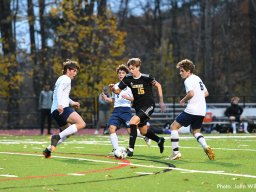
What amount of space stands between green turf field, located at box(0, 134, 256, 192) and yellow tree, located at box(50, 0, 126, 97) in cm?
2085

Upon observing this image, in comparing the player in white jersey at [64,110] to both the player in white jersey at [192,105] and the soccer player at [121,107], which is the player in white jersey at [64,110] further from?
the player in white jersey at [192,105]

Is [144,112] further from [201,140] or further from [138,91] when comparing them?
[201,140]

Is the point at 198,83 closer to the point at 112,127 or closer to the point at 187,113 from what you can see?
the point at 187,113

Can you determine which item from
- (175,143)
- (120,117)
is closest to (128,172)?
(175,143)

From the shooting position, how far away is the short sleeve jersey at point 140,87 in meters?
15.8

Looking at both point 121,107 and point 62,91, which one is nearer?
point 62,91

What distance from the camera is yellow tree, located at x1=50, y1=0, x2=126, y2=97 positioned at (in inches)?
1511

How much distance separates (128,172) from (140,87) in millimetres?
3660

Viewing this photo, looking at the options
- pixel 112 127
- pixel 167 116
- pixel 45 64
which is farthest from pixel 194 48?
pixel 112 127

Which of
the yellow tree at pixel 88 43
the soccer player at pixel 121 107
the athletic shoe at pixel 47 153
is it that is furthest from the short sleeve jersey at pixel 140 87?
the yellow tree at pixel 88 43

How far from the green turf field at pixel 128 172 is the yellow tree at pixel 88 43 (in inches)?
821

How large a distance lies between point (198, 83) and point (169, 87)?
1185 inches

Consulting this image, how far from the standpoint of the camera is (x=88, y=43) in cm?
3969

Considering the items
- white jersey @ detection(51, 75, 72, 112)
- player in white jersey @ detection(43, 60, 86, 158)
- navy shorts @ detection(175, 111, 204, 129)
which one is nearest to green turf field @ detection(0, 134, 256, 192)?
player in white jersey @ detection(43, 60, 86, 158)
